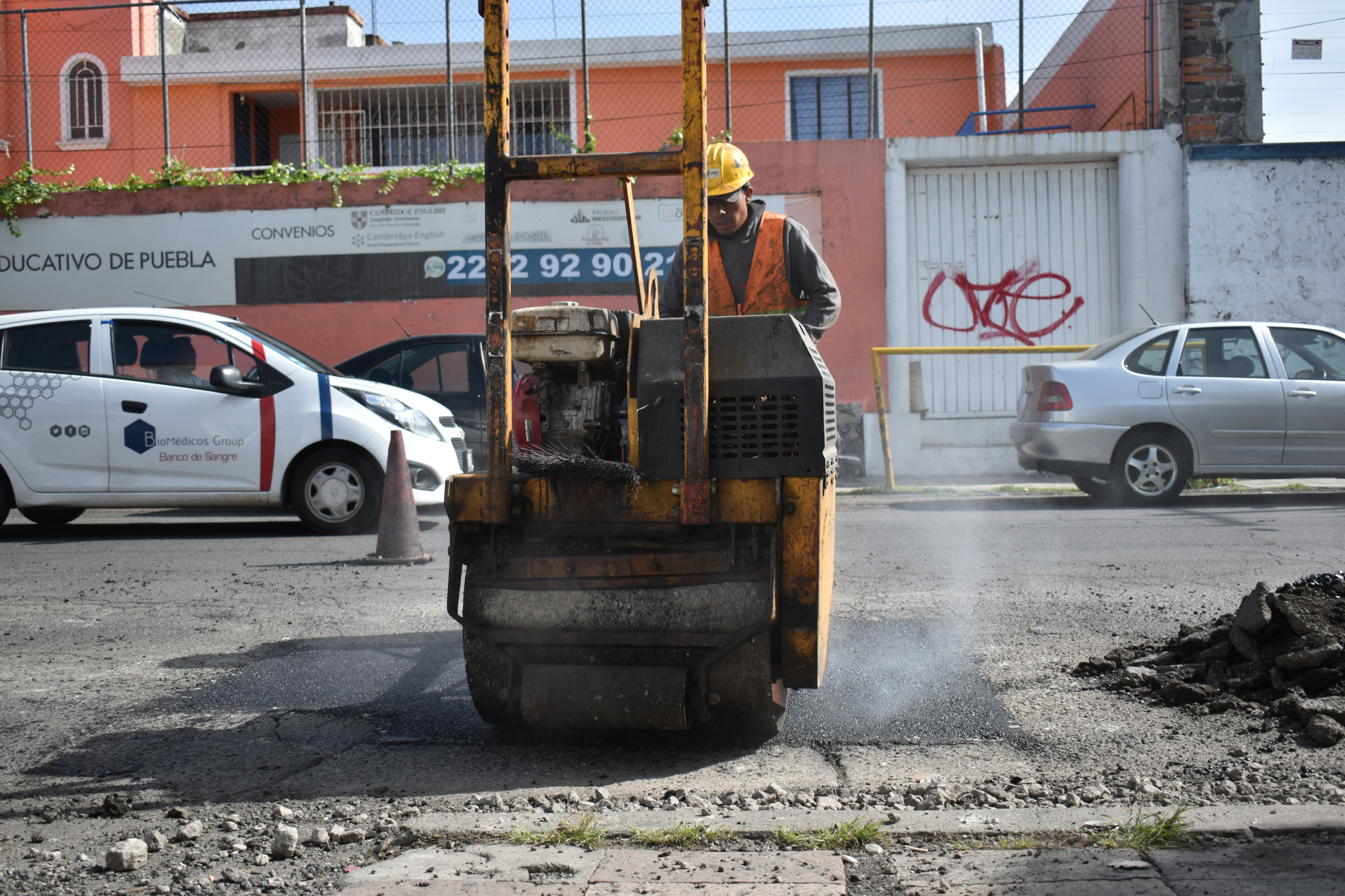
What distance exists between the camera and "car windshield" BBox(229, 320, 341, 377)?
8.34 m

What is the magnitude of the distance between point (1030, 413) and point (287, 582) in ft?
21.8

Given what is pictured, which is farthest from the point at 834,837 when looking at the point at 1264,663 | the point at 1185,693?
the point at 1264,663

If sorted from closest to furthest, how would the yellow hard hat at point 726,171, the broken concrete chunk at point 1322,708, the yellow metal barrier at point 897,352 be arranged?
1. the broken concrete chunk at point 1322,708
2. the yellow hard hat at point 726,171
3. the yellow metal barrier at point 897,352

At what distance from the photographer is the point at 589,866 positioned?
97.6 inches

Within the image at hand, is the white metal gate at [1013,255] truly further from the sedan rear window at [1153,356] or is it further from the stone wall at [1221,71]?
the sedan rear window at [1153,356]

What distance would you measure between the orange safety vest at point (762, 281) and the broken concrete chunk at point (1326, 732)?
222 cm

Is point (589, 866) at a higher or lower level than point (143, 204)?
lower

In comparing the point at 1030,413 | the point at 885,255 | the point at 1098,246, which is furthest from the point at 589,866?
the point at 1098,246

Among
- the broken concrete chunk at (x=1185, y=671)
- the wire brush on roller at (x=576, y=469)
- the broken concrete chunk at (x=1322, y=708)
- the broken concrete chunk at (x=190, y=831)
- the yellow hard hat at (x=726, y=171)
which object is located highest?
the yellow hard hat at (x=726, y=171)

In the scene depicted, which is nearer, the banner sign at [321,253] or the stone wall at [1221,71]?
the banner sign at [321,253]

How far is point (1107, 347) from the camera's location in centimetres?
976

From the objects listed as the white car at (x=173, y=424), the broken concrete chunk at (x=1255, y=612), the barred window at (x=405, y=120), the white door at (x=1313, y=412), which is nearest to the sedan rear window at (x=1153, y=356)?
the white door at (x=1313, y=412)

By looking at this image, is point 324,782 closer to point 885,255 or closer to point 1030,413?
point 1030,413

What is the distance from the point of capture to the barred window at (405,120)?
1888 centimetres
